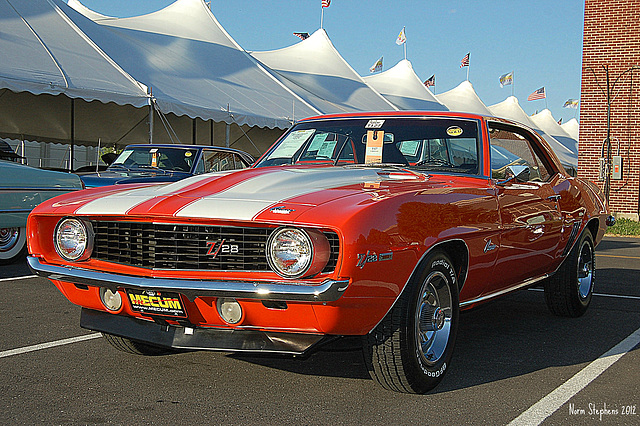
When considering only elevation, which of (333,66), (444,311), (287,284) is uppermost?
(333,66)

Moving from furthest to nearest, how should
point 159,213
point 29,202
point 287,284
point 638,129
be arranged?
1. point 638,129
2. point 29,202
3. point 159,213
4. point 287,284

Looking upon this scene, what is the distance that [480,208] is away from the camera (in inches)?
159

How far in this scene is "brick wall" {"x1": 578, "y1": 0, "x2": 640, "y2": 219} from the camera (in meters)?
17.4

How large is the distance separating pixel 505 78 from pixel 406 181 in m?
47.3

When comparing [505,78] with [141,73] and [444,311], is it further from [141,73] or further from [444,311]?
[444,311]

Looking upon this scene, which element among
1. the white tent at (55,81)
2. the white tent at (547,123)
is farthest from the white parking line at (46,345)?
the white tent at (547,123)

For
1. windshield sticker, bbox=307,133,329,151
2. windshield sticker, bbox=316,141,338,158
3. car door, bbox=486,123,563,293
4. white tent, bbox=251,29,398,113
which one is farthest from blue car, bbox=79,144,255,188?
white tent, bbox=251,29,398,113

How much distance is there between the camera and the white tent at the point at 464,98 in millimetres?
39850

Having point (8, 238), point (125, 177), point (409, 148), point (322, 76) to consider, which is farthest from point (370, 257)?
point (322, 76)

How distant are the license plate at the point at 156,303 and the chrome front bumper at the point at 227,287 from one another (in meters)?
0.05

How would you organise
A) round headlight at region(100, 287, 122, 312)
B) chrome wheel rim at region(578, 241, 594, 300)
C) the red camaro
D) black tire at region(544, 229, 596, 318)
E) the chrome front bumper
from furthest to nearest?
chrome wheel rim at region(578, 241, 594, 300), black tire at region(544, 229, 596, 318), round headlight at region(100, 287, 122, 312), the red camaro, the chrome front bumper

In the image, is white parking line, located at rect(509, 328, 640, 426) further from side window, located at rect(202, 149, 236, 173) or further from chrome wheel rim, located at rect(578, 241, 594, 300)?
side window, located at rect(202, 149, 236, 173)

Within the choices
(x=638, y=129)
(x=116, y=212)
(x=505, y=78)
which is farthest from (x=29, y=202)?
(x=505, y=78)

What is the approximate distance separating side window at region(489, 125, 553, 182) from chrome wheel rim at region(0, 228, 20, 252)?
579 centimetres
